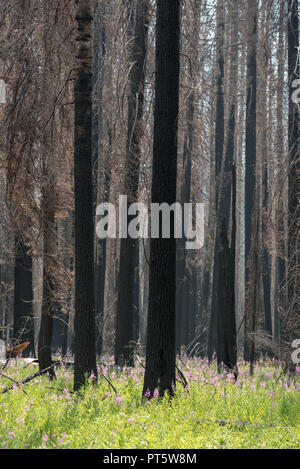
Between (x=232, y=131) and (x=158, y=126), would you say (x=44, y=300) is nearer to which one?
(x=158, y=126)

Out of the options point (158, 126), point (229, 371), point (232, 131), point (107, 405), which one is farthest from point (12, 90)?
point (232, 131)

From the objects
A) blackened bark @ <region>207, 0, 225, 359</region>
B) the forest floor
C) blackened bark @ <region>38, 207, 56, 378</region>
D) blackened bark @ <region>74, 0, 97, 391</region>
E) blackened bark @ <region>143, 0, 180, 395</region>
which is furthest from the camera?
blackened bark @ <region>207, 0, 225, 359</region>

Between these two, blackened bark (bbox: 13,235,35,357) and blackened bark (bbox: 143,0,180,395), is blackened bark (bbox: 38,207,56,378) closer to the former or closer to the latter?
blackened bark (bbox: 143,0,180,395)

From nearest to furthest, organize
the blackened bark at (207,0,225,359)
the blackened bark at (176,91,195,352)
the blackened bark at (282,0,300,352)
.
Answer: the blackened bark at (282,0,300,352), the blackened bark at (176,91,195,352), the blackened bark at (207,0,225,359)

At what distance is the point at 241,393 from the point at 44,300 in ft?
13.5

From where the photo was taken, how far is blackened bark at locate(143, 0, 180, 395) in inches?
350

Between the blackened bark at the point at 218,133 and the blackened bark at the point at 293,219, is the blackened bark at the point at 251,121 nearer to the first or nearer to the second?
the blackened bark at the point at 218,133

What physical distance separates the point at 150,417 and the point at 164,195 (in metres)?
3.01

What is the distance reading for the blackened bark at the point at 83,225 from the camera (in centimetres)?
985

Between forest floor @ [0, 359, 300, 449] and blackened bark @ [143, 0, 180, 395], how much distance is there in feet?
1.67

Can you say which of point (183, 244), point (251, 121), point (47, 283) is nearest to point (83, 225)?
point (47, 283)

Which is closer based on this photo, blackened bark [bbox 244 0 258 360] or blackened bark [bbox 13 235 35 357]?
blackened bark [bbox 13 235 35 357]

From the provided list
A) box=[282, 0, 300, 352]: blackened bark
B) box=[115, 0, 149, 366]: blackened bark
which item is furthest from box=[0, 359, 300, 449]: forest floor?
box=[115, 0, 149, 366]: blackened bark

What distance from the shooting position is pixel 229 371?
467 inches
